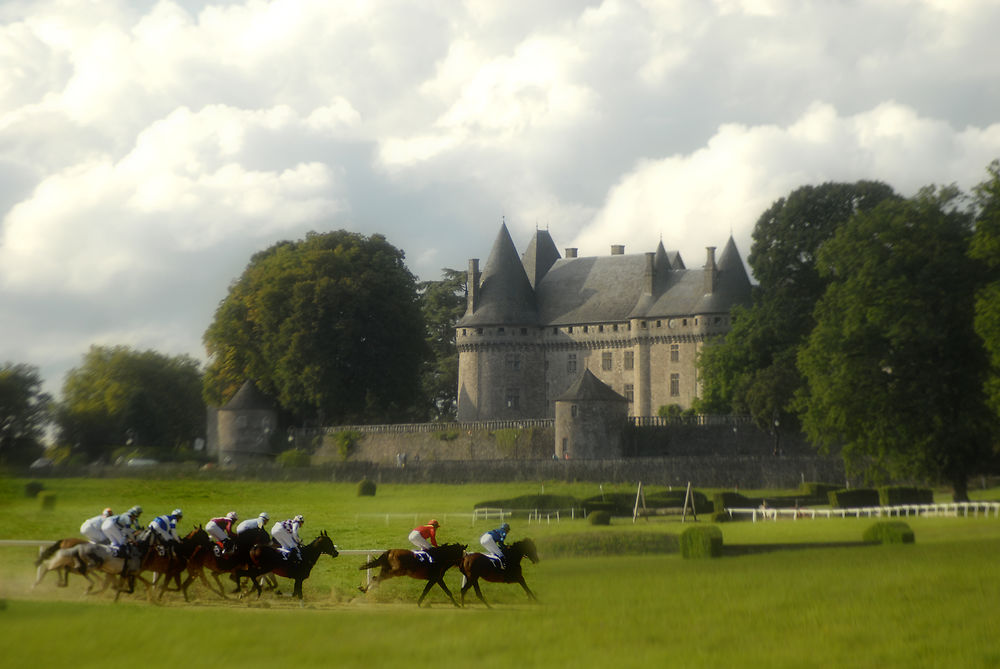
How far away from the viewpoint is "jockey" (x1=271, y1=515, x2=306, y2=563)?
16.2 metres

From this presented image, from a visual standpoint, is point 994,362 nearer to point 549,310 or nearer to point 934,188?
point 934,188

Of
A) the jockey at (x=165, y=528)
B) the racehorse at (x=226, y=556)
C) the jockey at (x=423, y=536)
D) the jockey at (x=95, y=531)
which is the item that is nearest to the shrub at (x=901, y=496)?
the jockey at (x=423, y=536)

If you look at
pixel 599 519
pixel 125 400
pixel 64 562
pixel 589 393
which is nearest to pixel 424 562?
pixel 64 562

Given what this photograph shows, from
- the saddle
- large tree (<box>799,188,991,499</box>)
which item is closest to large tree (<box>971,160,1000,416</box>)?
large tree (<box>799,188,991,499</box>)

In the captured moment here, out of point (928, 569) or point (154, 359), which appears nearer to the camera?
point (928, 569)

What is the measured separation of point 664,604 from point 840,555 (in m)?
9.01

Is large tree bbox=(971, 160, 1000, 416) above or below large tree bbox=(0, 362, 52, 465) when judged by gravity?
above

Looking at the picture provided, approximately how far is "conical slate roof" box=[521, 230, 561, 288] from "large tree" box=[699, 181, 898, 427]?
2678 centimetres

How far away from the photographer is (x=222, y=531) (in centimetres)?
1688

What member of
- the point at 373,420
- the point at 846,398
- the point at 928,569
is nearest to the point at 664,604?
the point at 928,569

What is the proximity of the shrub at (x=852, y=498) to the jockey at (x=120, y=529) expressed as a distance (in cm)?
2848

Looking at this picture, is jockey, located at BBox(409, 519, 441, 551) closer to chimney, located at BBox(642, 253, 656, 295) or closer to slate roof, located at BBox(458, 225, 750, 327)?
slate roof, located at BBox(458, 225, 750, 327)

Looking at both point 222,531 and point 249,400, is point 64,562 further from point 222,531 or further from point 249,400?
point 249,400

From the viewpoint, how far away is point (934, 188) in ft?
129
